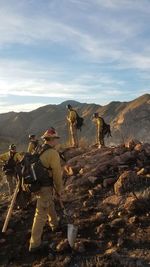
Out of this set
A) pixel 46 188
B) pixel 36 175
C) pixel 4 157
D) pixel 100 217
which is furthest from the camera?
pixel 4 157

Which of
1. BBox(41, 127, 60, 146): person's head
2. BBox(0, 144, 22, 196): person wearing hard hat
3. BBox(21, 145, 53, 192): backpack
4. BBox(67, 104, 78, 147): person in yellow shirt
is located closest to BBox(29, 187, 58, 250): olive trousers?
BBox(21, 145, 53, 192): backpack

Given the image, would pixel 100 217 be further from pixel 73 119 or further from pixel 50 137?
pixel 73 119

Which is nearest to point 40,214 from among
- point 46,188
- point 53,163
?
point 46,188

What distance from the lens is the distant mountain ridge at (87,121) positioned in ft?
163

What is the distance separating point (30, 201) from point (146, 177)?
2.60m

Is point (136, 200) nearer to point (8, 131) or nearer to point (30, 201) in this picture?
point (30, 201)

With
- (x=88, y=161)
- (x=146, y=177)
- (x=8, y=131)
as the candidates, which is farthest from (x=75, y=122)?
(x=8, y=131)

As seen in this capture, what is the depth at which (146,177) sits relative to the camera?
33.0ft

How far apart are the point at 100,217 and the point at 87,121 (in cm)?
5824

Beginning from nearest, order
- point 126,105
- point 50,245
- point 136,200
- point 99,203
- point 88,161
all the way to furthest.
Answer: point 50,245
point 136,200
point 99,203
point 88,161
point 126,105

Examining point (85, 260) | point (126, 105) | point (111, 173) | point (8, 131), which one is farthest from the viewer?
point (8, 131)

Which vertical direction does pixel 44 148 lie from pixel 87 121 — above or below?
above

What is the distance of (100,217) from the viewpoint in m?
8.68

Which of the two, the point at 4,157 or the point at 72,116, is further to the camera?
the point at 72,116
